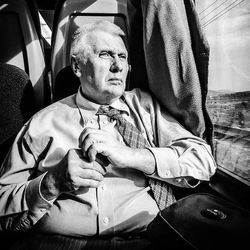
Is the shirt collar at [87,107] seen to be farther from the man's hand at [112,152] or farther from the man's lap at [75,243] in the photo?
the man's lap at [75,243]

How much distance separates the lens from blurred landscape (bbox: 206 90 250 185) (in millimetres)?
1151

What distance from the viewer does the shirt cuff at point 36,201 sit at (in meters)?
0.99

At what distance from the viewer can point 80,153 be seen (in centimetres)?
94

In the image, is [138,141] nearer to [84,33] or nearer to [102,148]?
[102,148]

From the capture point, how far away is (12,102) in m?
1.45

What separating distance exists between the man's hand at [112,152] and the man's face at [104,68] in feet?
1.31

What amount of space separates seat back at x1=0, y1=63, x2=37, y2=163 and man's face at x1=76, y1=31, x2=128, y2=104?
1.28ft


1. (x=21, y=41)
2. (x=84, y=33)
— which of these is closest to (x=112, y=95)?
(x=84, y=33)

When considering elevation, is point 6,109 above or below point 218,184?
above

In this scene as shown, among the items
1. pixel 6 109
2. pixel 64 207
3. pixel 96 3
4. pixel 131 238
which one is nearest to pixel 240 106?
pixel 131 238

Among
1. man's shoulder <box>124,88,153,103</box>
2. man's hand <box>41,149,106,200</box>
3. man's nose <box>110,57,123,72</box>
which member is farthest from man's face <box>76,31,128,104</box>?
man's hand <box>41,149,106,200</box>

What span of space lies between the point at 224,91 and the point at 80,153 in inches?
33.4

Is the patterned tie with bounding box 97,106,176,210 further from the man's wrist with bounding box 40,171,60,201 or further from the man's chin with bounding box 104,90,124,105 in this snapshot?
the man's wrist with bounding box 40,171,60,201

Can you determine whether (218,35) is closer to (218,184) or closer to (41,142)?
(218,184)
